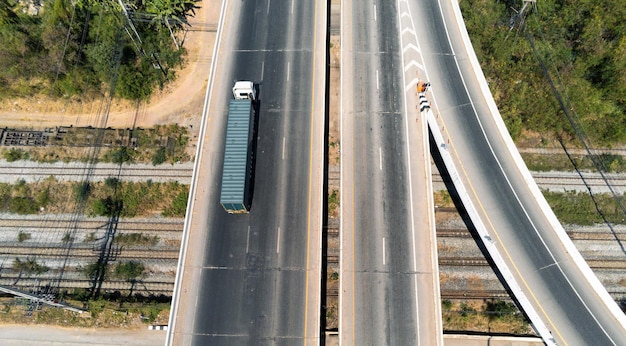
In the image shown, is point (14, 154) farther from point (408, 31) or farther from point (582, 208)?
point (582, 208)

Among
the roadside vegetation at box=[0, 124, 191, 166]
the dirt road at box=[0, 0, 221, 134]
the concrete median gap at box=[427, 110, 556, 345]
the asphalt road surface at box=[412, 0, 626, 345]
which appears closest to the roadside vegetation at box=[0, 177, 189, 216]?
the roadside vegetation at box=[0, 124, 191, 166]

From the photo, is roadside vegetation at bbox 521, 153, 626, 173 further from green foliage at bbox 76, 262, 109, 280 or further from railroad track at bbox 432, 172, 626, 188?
green foliage at bbox 76, 262, 109, 280

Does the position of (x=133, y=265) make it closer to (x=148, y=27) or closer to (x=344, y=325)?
(x=344, y=325)

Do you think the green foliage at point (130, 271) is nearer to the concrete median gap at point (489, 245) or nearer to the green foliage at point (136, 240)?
the green foliage at point (136, 240)

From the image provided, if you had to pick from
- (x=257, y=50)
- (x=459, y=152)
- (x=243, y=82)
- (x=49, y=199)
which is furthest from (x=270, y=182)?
(x=49, y=199)

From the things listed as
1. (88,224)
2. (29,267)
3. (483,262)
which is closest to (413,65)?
(483,262)

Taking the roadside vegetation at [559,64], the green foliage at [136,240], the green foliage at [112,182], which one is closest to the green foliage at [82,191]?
the green foliage at [112,182]
